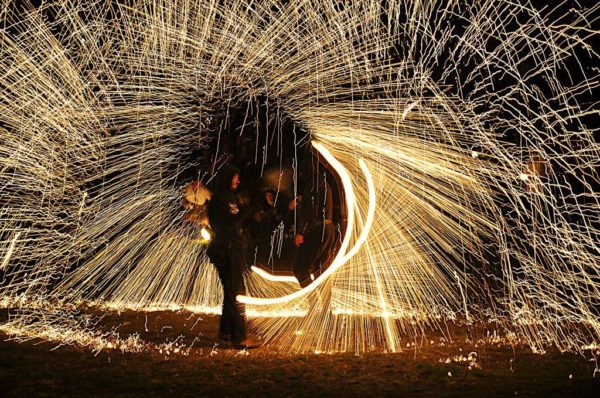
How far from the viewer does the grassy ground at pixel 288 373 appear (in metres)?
6.41

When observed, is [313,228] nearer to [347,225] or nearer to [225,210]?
[347,225]

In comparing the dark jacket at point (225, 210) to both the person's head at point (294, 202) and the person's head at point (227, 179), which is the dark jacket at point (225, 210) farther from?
the person's head at point (294, 202)

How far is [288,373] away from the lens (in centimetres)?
708

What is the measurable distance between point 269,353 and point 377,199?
84.8 inches

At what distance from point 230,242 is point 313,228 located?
0.91 m

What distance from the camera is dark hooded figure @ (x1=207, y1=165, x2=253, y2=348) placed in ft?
27.7

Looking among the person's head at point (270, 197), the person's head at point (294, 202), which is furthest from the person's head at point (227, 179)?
the person's head at point (294, 202)

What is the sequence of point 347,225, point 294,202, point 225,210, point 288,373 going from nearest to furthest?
point 288,373 → point 347,225 → point 225,210 → point 294,202

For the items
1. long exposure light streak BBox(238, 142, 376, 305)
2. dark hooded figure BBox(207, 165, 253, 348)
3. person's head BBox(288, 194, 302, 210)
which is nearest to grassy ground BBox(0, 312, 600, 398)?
dark hooded figure BBox(207, 165, 253, 348)

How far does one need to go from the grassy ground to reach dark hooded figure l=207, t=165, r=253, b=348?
1.33ft

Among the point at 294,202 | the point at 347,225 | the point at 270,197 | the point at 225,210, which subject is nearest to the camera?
the point at 347,225

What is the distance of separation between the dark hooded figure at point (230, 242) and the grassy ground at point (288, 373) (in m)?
0.41

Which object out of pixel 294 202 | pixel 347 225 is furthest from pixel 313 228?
pixel 347 225

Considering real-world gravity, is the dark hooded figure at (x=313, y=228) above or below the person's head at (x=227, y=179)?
below
